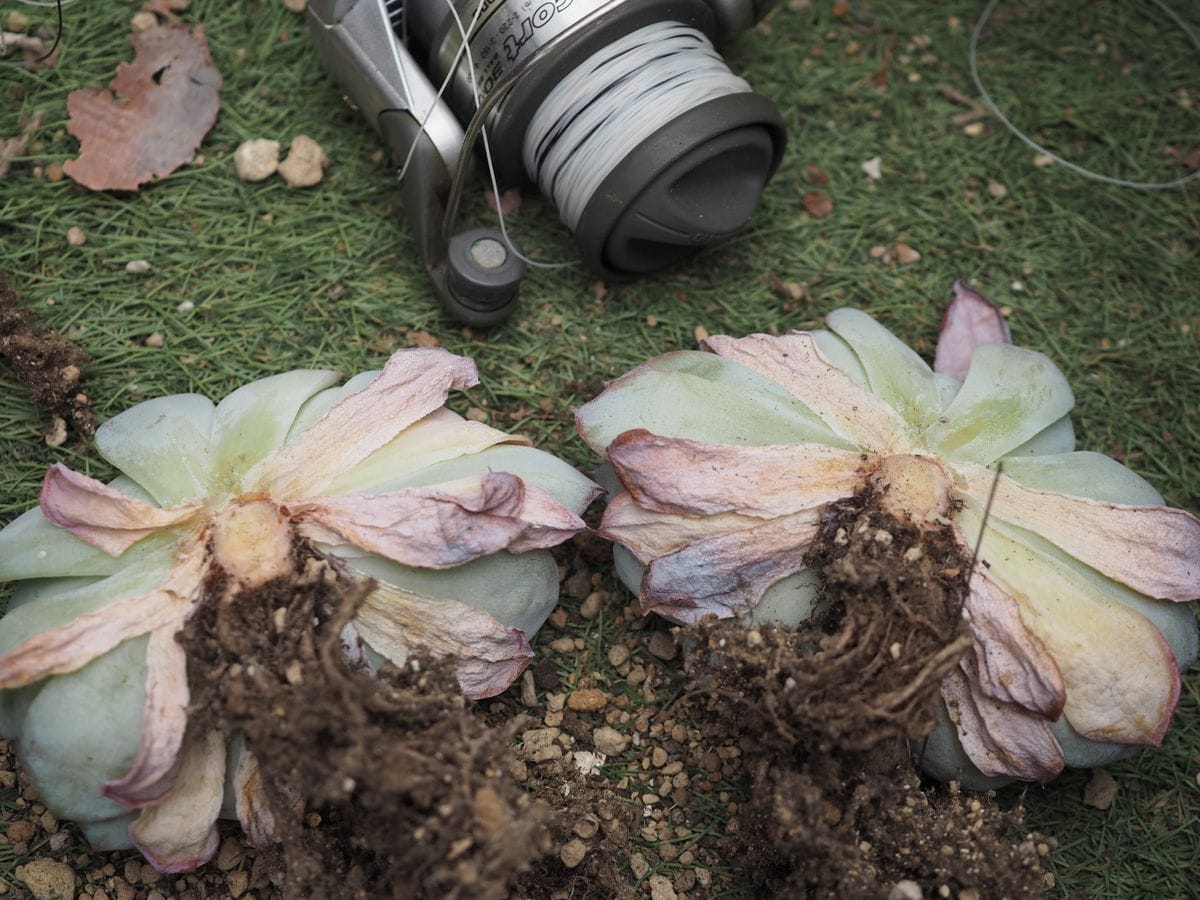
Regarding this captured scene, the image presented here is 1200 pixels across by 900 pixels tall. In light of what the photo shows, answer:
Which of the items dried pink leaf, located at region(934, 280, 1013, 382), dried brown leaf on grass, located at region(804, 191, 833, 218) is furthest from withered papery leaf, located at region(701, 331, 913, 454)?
dried brown leaf on grass, located at region(804, 191, 833, 218)

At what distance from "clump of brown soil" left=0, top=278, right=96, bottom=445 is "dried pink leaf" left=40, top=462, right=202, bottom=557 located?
320 mm

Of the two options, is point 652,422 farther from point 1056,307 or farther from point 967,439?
point 1056,307

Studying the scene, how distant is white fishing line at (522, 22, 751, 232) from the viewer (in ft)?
5.43

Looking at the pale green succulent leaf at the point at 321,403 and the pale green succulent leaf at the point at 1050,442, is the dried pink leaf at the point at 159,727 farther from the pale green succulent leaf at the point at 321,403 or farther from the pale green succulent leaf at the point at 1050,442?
the pale green succulent leaf at the point at 1050,442

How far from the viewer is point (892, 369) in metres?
1.59

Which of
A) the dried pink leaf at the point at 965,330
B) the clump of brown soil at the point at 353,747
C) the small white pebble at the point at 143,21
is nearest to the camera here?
the clump of brown soil at the point at 353,747

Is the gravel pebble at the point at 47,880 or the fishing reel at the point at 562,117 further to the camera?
the fishing reel at the point at 562,117

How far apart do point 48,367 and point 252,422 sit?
405mm

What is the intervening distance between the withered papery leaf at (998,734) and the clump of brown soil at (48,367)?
1264 millimetres

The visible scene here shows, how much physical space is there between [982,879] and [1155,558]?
0.46 m

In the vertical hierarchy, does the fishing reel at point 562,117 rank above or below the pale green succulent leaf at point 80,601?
above

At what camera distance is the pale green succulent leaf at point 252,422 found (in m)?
1.43

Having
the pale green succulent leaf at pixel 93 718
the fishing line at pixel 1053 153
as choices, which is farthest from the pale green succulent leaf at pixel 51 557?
the fishing line at pixel 1053 153

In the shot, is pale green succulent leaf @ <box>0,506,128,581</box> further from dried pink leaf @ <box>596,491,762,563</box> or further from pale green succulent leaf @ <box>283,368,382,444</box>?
dried pink leaf @ <box>596,491,762,563</box>
